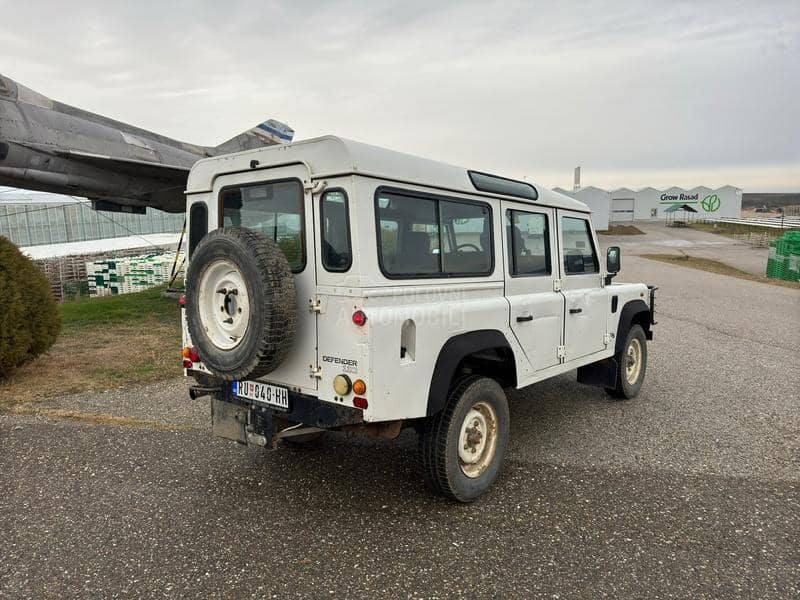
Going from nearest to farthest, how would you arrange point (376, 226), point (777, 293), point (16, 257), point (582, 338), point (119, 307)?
point (376, 226) → point (582, 338) → point (16, 257) → point (119, 307) → point (777, 293)

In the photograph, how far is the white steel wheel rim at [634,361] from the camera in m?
6.14

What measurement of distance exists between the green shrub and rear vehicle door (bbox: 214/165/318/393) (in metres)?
4.34

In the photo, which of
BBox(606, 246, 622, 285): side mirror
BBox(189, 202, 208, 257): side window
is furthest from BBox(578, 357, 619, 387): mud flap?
BBox(189, 202, 208, 257): side window

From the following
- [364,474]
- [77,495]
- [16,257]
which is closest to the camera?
[77,495]

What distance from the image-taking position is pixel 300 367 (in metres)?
3.39

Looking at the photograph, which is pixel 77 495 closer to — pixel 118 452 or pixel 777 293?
pixel 118 452

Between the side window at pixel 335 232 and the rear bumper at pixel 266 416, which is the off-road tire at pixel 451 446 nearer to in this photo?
the rear bumper at pixel 266 416

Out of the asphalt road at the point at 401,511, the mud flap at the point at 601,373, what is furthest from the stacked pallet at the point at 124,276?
the mud flap at the point at 601,373

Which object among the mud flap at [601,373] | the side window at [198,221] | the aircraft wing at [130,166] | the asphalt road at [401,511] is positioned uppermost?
the aircraft wing at [130,166]

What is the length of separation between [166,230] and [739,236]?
4405 cm

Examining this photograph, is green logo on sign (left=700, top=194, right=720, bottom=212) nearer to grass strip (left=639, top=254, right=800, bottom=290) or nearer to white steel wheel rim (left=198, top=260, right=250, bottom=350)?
grass strip (left=639, top=254, right=800, bottom=290)

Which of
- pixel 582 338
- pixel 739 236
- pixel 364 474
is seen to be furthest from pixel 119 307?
pixel 739 236

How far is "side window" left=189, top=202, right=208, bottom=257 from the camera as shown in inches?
156

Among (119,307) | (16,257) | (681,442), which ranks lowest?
(681,442)
